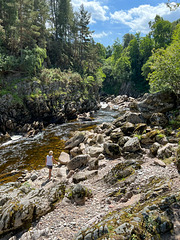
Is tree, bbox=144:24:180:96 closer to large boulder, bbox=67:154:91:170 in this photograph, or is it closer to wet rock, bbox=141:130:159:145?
wet rock, bbox=141:130:159:145

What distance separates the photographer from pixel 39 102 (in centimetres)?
2833

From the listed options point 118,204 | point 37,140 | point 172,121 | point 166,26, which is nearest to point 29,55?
point 37,140

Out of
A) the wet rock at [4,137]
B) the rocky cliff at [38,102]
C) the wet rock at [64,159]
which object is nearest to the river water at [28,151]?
the wet rock at [4,137]

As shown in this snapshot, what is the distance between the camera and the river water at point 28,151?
14.2 metres

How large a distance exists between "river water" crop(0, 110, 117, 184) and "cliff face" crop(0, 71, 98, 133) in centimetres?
386

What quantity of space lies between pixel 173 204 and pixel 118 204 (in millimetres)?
2446

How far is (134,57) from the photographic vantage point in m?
78.8

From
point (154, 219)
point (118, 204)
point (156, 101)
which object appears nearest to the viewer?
point (154, 219)

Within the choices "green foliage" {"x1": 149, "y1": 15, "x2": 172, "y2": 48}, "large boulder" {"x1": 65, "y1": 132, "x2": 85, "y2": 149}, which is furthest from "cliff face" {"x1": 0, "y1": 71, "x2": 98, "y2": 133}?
"green foliage" {"x1": 149, "y1": 15, "x2": 172, "y2": 48}

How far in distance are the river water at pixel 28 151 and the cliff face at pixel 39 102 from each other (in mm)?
3859

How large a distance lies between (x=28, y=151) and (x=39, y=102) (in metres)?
13.0

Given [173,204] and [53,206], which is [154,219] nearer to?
[173,204]

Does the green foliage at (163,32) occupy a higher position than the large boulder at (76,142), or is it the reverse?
the green foliage at (163,32)

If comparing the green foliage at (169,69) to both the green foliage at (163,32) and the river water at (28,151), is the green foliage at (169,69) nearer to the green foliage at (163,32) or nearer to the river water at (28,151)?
the river water at (28,151)
